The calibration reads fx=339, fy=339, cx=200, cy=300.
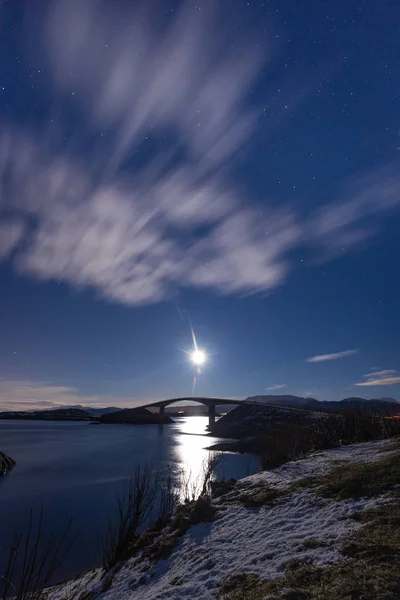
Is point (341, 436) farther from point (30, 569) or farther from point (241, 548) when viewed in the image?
point (30, 569)

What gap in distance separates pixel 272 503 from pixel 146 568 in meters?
4.45

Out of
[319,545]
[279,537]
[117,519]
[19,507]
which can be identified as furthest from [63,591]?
[19,507]

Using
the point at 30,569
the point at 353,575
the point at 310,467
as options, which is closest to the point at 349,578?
the point at 353,575

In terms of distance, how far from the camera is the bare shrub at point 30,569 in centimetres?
587

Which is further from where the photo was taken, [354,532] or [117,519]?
[117,519]

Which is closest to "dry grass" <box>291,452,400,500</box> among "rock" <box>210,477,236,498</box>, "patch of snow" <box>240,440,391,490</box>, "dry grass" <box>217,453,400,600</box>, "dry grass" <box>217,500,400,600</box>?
"patch of snow" <box>240,440,391,490</box>

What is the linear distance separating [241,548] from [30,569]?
11.8 meters

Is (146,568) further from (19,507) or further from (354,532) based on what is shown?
(19,507)

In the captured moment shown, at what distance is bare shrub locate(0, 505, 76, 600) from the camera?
231 inches

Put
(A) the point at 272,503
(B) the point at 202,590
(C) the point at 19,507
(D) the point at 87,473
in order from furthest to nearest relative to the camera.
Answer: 1. (D) the point at 87,473
2. (C) the point at 19,507
3. (A) the point at 272,503
4. (B) the point at 202,590

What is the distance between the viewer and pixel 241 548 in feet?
28.8

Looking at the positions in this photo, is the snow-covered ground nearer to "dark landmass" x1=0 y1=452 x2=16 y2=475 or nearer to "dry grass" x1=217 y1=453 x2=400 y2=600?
"dry grass" x1=217 y1=453 x2=400 y2=600

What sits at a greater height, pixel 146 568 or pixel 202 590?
pixel 202 590

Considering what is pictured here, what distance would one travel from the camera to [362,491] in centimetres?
1030
